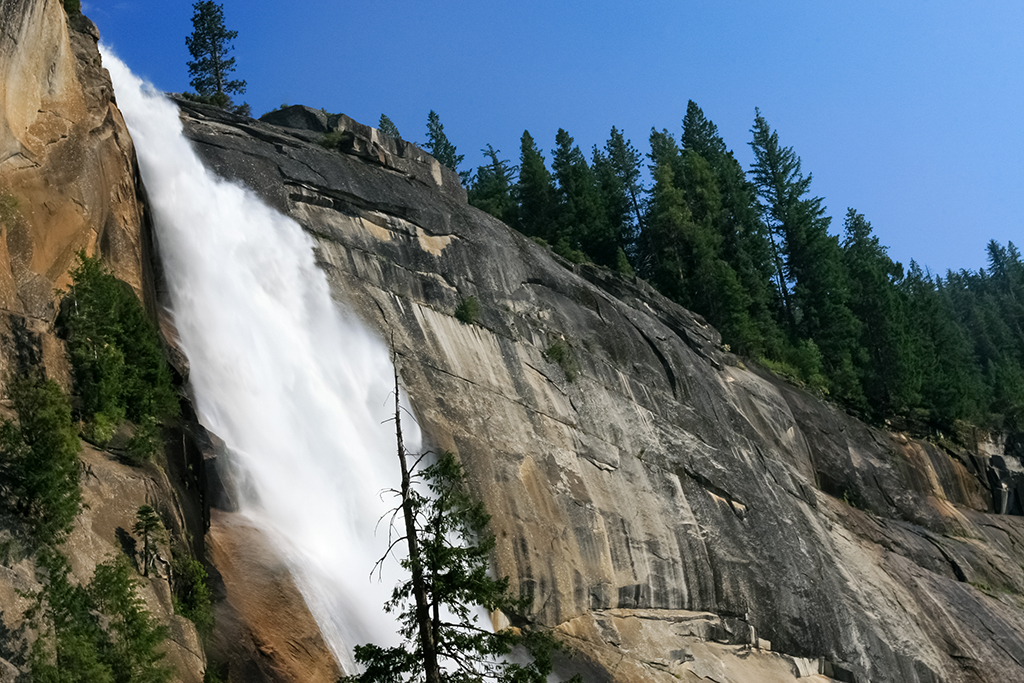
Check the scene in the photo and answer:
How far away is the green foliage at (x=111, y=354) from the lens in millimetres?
16609

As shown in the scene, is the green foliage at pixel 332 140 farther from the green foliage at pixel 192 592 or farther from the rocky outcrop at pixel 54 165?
the green foliage at pixel 192 592

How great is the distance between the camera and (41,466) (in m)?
Result: 13.5

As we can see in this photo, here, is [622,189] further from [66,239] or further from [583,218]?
[66,239]

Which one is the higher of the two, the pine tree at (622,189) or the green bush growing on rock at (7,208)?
the pine tree at (622,189)

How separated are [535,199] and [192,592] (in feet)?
144

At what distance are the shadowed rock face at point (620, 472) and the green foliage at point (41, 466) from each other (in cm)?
1101

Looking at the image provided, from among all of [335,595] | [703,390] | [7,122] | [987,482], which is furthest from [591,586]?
[987,482]

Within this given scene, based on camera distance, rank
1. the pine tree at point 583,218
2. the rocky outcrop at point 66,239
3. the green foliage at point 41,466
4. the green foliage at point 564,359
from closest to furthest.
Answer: the green foliage at point 41,466, the rocky outcrop at point 66,239, the green foliage at point 564,359, the pine tree at point 583,218

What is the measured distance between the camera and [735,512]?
29.8m

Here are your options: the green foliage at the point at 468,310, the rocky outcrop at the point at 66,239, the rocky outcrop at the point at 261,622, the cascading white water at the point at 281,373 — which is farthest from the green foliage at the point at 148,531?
the green foliage at the point at 468,310

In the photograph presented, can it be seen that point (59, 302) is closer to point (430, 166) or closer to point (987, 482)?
point (430, 166)

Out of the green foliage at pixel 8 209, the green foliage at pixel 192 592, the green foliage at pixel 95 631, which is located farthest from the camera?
the green foliage at pixel 8 209

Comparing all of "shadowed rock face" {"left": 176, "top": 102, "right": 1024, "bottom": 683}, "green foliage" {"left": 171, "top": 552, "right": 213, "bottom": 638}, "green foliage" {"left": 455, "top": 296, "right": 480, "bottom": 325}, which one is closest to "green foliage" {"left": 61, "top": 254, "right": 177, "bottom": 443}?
"green foliage" {"left": 171, "top": 552, "right": 213, "bottom": 638}

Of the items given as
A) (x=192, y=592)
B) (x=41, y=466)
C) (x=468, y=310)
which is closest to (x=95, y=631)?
(x=41, y=466)
